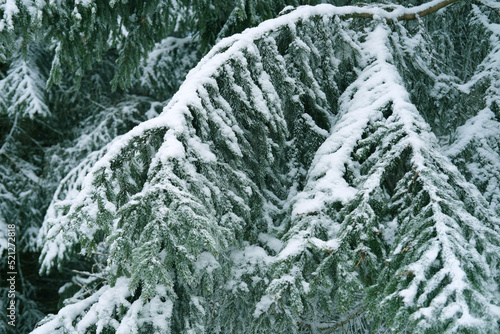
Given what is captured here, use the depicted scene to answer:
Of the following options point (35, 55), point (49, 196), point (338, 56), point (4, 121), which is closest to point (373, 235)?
point (338, 56)

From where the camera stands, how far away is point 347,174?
1938 mm

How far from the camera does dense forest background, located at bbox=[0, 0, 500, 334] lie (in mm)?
1437

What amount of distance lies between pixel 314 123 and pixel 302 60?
1.19ft

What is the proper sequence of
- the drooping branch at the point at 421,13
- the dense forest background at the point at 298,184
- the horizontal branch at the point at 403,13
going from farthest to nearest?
the drooping branch at the point at 421,13, the horizontal branch at the point at 403,13, the dense forest background at the point at 298,184

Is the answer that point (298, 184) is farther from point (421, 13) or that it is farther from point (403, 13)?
point (421, 13)

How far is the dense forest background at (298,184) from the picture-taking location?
144cm

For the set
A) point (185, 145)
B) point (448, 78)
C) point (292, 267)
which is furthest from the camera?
point (448, 78)

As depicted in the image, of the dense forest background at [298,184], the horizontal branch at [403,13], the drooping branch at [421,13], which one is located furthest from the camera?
the drooping branch at [421,13]

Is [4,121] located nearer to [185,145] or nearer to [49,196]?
[49,196]

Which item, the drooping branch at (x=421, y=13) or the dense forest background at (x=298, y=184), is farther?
the drooping branch at (x=421, y=13)

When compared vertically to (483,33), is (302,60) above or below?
above

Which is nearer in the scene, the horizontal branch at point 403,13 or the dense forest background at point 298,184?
the dense forest background at point 298,184

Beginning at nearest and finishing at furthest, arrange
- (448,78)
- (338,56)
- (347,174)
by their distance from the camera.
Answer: (347,174) < (338,56) < (448,78)

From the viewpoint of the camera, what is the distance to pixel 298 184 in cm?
239
